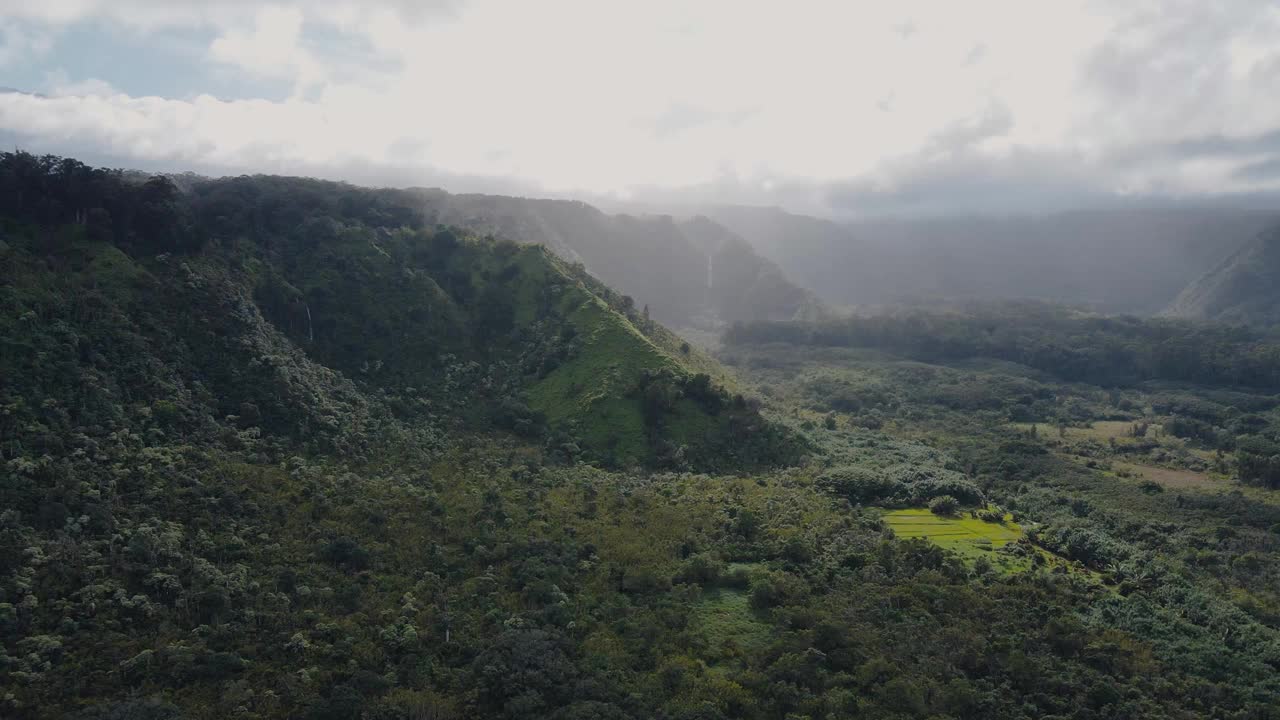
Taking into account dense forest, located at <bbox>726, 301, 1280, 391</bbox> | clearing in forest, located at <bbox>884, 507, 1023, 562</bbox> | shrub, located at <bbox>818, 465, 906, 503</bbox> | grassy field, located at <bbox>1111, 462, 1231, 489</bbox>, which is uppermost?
dense forest, located at <bbox>726, 301, 1280, 391</bbox>

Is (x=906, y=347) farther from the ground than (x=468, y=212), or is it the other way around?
(x=468, y=212)

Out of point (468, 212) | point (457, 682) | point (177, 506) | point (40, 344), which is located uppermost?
point (468, 212)

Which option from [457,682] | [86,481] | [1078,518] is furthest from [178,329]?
[1078,518]

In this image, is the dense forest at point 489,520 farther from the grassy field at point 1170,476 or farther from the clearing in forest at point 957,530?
the grassy field at point 1170,476

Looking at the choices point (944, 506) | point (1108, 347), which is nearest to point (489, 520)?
point (944, 506)

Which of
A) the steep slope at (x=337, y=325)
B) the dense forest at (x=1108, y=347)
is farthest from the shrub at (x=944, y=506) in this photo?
the dense forest at (x=1108, y=347)

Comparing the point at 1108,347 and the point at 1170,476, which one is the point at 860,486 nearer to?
the point at 1170,476

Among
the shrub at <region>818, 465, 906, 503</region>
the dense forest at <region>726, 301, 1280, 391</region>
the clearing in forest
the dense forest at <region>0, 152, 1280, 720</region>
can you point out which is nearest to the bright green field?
the clearing in forest

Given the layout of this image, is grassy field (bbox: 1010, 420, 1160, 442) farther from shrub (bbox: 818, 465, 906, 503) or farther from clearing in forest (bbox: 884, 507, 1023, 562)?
shrub (bbox: 818, 465, 906, 503)

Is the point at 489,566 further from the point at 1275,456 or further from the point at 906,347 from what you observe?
the point at 906,347
